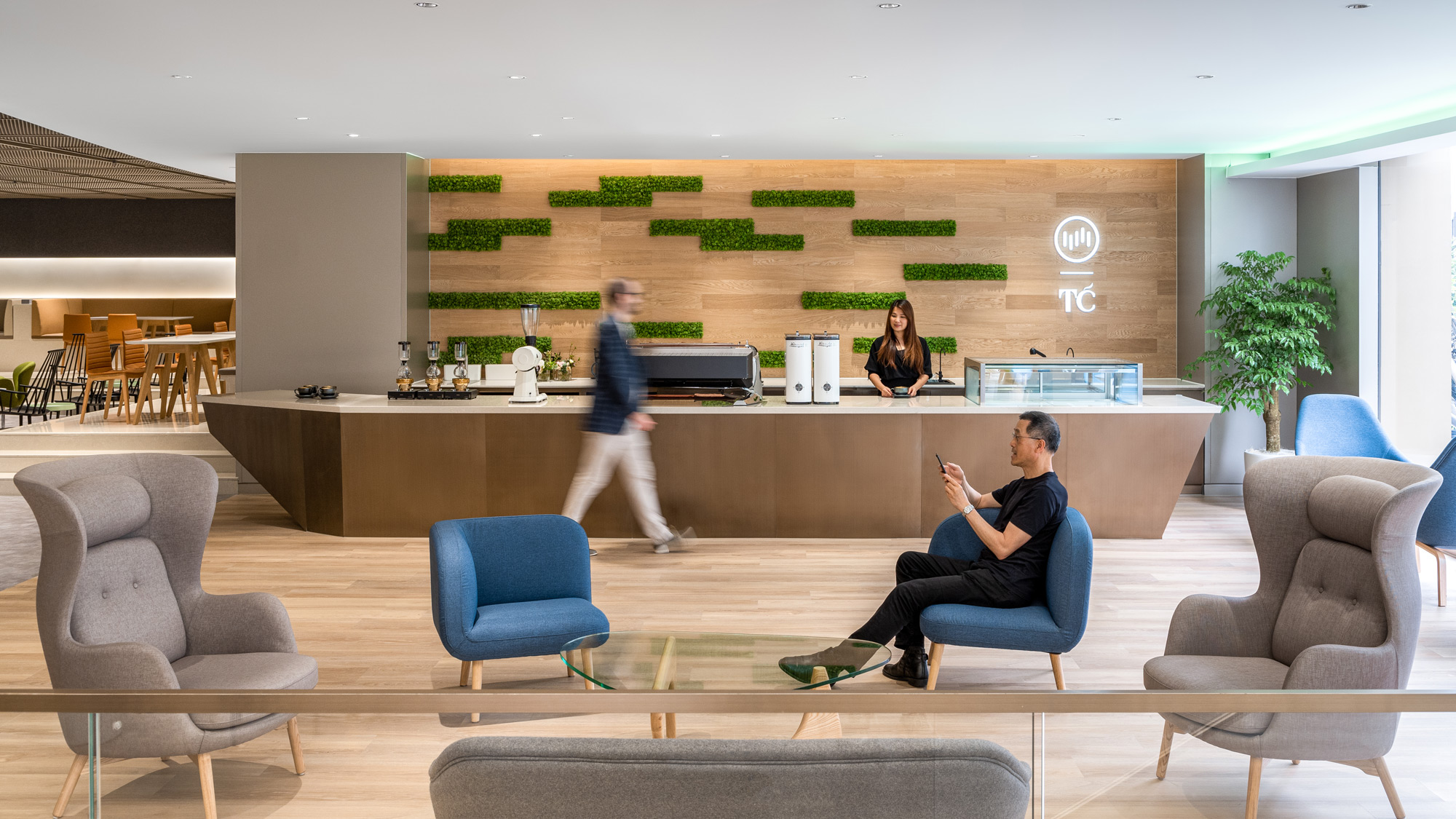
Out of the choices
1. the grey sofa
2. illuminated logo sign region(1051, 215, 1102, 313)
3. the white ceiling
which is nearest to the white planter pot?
illuminated logo sign region(1051, 215, 1102, 313)

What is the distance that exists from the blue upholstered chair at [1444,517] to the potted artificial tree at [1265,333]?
2.61 metres

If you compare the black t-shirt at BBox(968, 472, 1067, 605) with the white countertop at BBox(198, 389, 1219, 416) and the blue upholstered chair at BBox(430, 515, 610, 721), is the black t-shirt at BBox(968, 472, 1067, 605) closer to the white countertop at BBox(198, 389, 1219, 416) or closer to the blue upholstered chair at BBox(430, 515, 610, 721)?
the blue upholstered chair at BBox(430, 515, 610, 721)

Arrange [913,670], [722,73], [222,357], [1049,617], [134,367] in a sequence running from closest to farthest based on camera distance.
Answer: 1. [1049,617]
2. [913,670]
3. [722,73]
4. [134,367]
5. [222,357]

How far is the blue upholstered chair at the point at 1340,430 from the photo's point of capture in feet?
18.9

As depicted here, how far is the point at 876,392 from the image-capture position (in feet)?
27.2

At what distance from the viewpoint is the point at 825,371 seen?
6586 mm

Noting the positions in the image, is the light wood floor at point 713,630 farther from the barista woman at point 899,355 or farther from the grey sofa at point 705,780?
the barista woman at point 899,355

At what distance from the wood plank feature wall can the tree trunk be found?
1.07 meters

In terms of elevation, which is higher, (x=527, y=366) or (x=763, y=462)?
(x=527, y=366)

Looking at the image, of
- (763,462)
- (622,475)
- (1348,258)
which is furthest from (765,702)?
(1348,258)

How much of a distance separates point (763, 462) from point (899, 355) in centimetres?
140

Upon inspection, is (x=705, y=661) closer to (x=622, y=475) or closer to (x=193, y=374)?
Result: (x=622, y=475)

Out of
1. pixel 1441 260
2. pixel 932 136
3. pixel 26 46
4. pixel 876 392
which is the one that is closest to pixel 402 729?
pixel 26 46

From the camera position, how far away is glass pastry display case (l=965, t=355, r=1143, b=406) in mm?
6387
